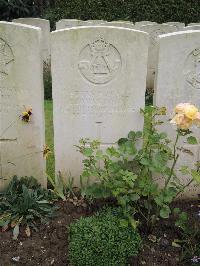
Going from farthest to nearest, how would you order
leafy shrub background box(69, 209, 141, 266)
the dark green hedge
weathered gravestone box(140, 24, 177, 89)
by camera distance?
the dark green hedge
weathered gravestone box(140, 24, 177, 89)
leafy shrub background box(69, 209, 141, 266)

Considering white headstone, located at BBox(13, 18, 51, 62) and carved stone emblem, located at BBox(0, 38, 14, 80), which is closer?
carved stone emblem, located at BBox(0, 38, 14, 80)

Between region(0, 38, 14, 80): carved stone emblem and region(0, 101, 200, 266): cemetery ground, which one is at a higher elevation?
region(0, 38, 14, 80): carved stone emblem

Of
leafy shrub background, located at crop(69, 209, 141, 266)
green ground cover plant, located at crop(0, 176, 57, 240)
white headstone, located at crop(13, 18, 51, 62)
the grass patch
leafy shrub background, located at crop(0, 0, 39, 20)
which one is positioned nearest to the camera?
leafy shrub background, located at crop(69, 209, 141, 266)

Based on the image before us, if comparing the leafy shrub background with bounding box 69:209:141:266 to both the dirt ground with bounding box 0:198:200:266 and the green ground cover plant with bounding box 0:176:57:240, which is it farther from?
the green ground cover plant with bounding box 0:176:57:240

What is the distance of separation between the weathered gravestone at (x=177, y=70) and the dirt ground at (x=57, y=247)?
2.88ft

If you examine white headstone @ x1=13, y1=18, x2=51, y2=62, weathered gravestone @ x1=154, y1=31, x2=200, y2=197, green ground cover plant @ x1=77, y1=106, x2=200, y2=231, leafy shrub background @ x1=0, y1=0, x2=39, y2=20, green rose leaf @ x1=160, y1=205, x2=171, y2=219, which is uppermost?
leafy shrub background @ x1=0, y1=0, x2=39, y2=20

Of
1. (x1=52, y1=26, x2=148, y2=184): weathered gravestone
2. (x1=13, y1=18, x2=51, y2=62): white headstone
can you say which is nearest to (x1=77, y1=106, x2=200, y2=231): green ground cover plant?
(x1=52, y1=26, x2=148, y2=184): weathered gravestone

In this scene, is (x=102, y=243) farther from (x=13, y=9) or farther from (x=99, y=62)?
(x=13, y=9)

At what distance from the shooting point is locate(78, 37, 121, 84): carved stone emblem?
3.92m

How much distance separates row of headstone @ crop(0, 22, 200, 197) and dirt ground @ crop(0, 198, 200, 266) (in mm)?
834

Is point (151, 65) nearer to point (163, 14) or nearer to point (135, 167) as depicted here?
point (163, 14)

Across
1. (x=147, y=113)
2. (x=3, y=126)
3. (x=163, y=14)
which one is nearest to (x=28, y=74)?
(x=3, y=126)

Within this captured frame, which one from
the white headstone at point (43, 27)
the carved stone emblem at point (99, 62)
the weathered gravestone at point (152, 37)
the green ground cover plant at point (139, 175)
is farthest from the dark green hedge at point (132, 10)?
the green ground cover plant at point (139, 175)

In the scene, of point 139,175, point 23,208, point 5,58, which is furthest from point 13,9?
point 139,175
